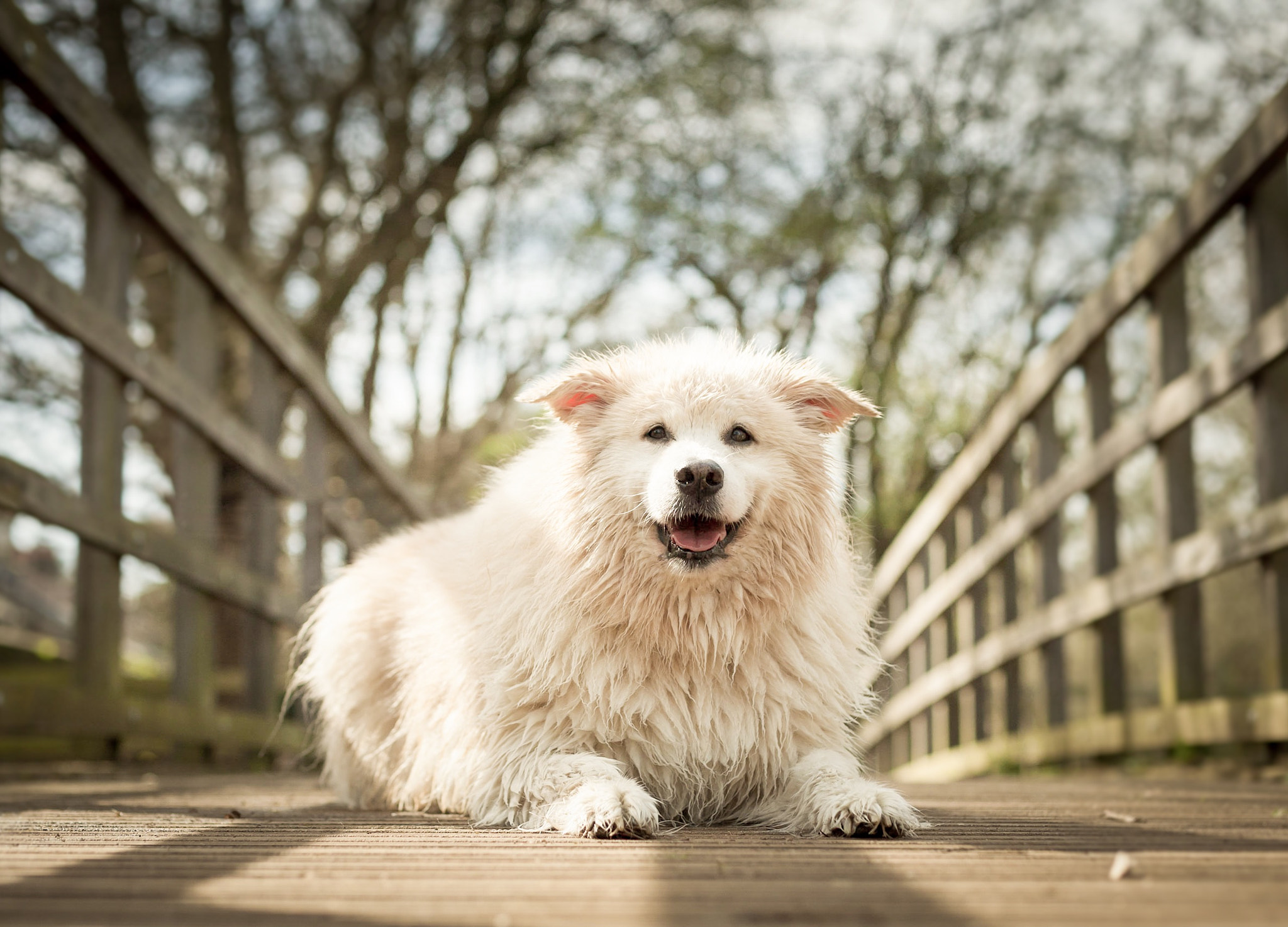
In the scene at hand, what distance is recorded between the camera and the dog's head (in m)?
2.70

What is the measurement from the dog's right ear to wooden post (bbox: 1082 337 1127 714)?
2.85m

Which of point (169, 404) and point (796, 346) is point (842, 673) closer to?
point (169, 404)

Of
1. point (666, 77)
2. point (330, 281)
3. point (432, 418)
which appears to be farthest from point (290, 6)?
point (432, 418)

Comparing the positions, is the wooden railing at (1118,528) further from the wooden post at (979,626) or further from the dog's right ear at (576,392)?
the dog's right ear at (576,392)

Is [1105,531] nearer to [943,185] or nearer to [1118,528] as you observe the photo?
[1118,528]

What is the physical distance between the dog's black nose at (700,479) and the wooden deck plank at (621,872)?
0.75 meters

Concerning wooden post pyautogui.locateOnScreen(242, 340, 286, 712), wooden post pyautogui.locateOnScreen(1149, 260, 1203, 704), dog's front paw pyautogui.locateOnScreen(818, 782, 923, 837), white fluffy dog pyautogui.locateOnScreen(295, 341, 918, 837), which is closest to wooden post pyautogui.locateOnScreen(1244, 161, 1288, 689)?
wooden post pyautogui.locateOnScreen(1149, 260, 1203, 704)

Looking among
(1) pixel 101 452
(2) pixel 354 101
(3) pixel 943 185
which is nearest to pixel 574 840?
(1) pixel 101 452

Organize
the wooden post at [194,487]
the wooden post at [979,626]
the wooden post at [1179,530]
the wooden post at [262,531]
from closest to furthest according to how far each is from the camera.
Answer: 1. the wooden post at [1179,530]
2. the wooden post at [194,487]
3. the wooden post at [262,531]
4. the wooden post at [979,626]

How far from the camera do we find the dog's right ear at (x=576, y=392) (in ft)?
9.68

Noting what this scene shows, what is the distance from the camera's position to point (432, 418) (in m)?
11.7

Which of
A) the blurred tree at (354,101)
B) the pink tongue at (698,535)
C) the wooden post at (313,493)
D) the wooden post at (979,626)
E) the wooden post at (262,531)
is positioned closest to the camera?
the pink tongue at (698,535)

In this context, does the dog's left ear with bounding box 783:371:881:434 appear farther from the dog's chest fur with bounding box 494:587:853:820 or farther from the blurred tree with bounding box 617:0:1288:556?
the blurred tree with bounding box 617:0:1288:556

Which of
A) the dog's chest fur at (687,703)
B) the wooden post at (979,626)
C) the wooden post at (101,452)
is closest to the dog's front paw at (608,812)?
the dog's chest fur at (687,703)
